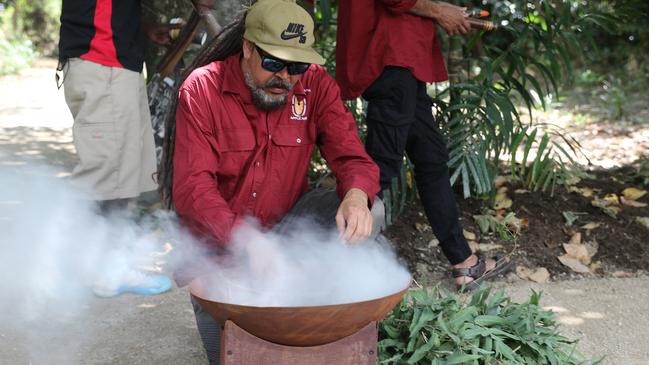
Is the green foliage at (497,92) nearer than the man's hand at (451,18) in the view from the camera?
No

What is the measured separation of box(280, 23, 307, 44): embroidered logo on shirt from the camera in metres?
2.65

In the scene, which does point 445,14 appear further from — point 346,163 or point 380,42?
point 346,163

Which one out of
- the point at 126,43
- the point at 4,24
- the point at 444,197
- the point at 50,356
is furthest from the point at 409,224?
the point at 4,24

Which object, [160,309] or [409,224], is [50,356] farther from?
[409,224]

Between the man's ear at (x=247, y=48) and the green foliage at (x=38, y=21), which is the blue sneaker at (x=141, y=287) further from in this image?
the green foliage at (x=38, y=21)

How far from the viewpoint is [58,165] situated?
19.5ft

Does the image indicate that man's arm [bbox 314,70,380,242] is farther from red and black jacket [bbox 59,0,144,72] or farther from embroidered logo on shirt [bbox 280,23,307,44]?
red and black jacket [bbox 59,0,144,72]

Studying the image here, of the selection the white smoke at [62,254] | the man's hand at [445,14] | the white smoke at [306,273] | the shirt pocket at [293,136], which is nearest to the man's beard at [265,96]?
the shirt pocket at [293,136]

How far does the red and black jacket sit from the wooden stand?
5.88 ft

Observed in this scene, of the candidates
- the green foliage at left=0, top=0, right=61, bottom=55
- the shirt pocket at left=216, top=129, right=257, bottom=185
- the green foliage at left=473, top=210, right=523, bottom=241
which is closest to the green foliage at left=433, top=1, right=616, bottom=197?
the green foliage at left=473, top=210, right=523, bottom=241

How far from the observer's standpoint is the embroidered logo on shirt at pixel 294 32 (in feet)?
8.71

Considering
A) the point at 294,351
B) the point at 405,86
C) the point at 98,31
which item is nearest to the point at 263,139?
the point at 294,351

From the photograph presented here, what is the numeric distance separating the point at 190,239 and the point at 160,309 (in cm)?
99

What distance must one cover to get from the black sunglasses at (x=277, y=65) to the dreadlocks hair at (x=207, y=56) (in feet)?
1.10
